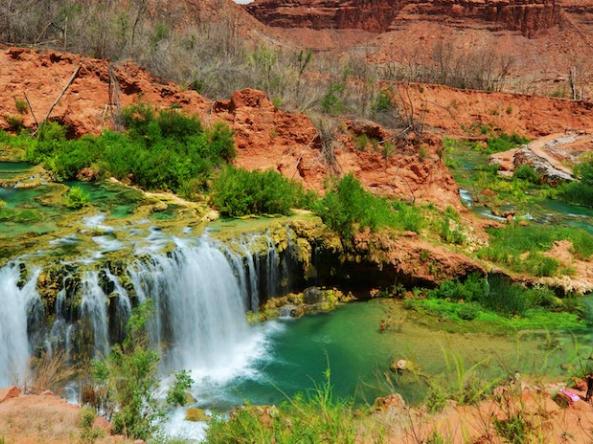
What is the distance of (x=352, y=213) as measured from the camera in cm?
1045

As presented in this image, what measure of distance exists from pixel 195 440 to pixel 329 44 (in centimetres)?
8539

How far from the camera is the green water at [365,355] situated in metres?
→ 7.39

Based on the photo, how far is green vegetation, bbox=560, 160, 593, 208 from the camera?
60.4ft

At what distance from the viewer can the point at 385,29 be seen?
84375 mm

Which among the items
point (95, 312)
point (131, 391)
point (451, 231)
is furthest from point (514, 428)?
point (451, 231)

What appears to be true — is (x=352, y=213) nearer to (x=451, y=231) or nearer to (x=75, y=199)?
(x=451, y=231)

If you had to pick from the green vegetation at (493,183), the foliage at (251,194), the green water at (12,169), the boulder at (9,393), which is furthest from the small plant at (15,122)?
the green vegetation at (493,183)

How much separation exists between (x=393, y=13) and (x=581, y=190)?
241 ft

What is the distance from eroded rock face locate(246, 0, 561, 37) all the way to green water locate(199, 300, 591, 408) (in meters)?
76.9

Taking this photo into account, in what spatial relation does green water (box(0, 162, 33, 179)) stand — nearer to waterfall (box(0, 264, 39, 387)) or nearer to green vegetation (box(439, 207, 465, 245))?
waterfall (box(0, 264, 39, 387))

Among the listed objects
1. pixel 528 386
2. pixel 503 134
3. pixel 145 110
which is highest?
pixel 145 110

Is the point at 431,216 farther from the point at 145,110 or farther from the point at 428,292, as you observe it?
the point at 145,110

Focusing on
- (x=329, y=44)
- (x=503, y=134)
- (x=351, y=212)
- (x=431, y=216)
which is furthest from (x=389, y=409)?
(x=329, y=44)

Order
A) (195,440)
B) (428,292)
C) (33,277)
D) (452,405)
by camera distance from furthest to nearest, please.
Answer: (428,292) → (33,277) → (195,440) → (452,405)
